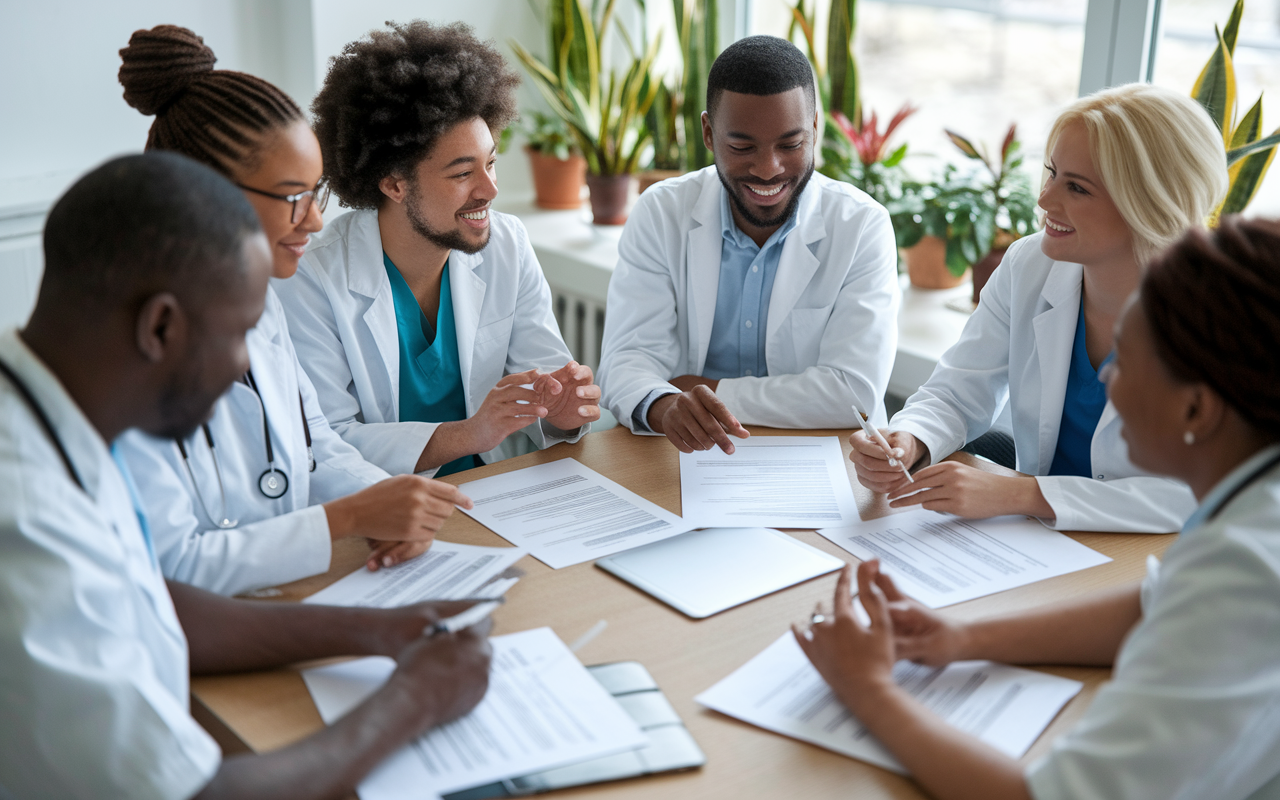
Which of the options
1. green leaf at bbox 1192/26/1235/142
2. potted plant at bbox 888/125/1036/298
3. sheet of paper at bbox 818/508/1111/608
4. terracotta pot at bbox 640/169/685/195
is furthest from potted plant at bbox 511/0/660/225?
sheet of paper at bbox 818/508/1111/608

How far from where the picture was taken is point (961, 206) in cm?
296

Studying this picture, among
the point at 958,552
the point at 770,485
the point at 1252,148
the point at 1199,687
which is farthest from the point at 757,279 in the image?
the point at 1199,687

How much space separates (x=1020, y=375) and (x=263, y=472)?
1.53 meters

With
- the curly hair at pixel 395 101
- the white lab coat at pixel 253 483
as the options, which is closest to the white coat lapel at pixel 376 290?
the curly hair at pixel 395 101

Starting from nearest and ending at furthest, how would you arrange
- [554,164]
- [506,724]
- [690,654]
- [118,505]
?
[118,505] → [506,724] → [690,654] → [554,164]

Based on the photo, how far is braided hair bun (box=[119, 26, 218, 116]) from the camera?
168 cm

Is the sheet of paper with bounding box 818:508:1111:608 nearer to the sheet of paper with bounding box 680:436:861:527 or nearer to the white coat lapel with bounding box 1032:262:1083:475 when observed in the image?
the sheet of paper with bounding box 680:436:861:527

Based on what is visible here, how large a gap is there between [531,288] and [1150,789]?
5.74 feet

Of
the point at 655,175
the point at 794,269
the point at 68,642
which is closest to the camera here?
the point at 68,642

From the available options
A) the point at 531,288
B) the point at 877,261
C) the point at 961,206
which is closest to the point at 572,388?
the point at 531,288

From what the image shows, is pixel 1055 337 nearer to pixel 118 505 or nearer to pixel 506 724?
pixel 506 724

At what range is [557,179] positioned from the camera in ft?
13.6

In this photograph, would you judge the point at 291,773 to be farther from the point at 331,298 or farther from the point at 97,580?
the point at 331,298

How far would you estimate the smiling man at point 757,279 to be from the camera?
7.33 ft
